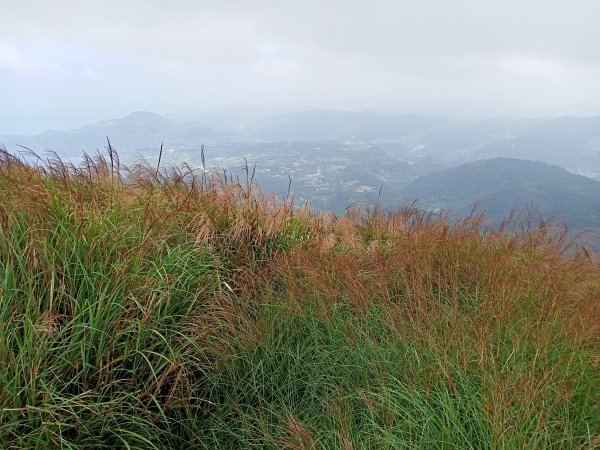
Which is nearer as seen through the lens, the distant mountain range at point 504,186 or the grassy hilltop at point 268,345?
the grassy hilltop at point 268,345

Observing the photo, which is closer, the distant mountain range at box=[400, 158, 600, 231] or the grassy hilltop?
the grassy hilltop

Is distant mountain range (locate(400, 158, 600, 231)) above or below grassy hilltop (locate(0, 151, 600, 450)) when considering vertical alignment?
below

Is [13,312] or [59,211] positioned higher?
[59,211]

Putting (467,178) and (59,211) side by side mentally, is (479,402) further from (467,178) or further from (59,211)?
(467,178)

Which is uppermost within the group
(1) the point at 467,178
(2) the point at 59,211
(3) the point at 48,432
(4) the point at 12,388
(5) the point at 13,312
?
(2) the point at 59,211

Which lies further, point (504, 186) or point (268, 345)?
point (504, 186)

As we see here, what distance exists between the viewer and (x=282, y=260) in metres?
3.10

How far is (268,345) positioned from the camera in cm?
227

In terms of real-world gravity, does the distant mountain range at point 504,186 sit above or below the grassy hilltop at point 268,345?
below

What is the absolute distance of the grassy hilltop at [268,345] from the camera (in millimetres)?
1589

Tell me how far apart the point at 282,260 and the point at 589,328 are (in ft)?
6.36

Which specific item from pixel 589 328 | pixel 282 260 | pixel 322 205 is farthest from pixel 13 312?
pixel 322 205

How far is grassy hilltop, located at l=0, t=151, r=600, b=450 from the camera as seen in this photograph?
1589 millimetres

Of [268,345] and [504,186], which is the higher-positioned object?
[268,345]
